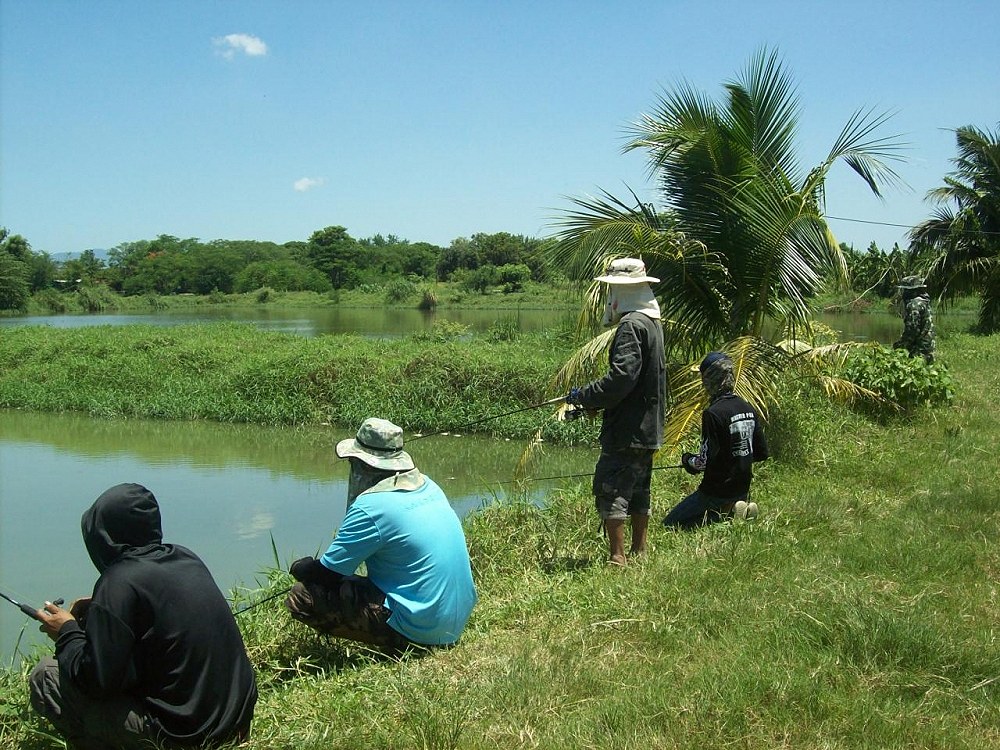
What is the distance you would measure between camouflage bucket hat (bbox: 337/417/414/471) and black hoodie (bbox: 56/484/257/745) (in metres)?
1.06

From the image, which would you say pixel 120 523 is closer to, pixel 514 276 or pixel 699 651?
pixel 699 651

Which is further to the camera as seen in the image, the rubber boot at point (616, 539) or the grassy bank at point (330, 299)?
the grassy bank at point (330, 299)

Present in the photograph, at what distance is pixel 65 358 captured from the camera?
66.7 feet

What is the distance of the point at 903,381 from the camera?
31.9ft

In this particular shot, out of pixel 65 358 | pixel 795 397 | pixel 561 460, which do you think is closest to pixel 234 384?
pixel 65 358

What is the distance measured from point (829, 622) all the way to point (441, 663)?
1.75 m

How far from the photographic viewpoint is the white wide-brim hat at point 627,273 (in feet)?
17.9

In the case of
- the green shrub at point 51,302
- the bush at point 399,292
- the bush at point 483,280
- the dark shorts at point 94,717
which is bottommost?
the dark shorts at point 94,717

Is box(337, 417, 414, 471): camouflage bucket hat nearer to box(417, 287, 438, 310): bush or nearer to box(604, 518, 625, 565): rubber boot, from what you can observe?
box(604, 518, 625, 565): rubber boot

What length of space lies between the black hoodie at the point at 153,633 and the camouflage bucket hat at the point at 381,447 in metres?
1.06

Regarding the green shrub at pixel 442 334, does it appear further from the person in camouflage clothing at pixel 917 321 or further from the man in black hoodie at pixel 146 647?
the man in black hoodie at pixel 146 647

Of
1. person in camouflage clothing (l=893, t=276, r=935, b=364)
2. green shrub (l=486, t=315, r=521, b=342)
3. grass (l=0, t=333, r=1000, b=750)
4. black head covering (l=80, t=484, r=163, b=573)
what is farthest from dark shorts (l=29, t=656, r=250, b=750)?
green shrub (l=486, t=315, r=521, b=342)

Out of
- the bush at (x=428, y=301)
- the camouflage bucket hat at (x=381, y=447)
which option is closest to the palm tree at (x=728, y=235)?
the camouflage bucket hat at (x=381, y=447)

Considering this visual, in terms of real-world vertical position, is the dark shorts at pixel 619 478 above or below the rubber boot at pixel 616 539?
above
